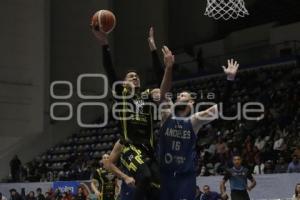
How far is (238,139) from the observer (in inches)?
764

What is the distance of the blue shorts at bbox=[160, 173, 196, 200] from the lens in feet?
21.4

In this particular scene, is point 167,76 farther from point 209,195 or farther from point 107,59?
point 209,195

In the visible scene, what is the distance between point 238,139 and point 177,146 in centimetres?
1305

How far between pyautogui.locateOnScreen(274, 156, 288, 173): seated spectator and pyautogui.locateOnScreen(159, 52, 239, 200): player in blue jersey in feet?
31.6

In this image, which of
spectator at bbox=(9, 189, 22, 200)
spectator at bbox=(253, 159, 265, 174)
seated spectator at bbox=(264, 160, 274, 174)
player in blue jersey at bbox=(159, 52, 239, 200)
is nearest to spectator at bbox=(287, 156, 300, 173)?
seated spectator at bbox=(264, 160, 274, 174)

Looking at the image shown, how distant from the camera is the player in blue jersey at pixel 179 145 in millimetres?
6547

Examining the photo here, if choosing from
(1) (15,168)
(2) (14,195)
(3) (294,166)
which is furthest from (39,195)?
(3) (294,166)

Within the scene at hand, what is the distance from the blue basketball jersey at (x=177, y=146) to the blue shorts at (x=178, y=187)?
0.21 ft

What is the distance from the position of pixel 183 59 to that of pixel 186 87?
368 centimetres

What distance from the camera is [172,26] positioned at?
32031 millimetres

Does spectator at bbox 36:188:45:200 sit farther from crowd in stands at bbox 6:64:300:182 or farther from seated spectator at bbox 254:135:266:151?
seated spectator at bbox 254:135:266:151

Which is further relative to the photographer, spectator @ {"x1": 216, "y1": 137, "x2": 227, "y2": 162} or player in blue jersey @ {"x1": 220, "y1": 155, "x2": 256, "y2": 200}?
spectator @ {"x1": 216, "y1": 137, "x2": 227, "y2": 162}

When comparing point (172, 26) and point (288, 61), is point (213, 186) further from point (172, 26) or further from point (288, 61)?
point (172, 26)

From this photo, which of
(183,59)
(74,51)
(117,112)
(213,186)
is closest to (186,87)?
(183,59)
